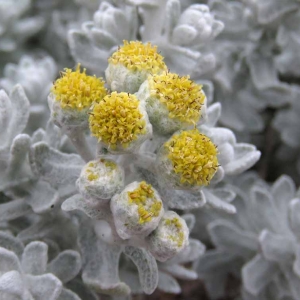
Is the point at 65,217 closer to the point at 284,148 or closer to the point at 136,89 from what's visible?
the point at 136,89

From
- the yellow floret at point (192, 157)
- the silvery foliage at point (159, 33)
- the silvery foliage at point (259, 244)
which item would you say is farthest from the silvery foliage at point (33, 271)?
the silvery foliage at point (159, 33)

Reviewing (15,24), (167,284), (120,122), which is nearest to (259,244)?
(167,284)

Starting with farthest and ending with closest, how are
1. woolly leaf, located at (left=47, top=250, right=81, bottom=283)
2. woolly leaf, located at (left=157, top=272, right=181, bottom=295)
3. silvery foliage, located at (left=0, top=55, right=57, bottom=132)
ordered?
1. silvery foliage, located at (left=0, top=55, right=57, bottom=132)
2. woolly leaf, located at (left=157, top=272, right=181, bottom=295)
3. woolly leaf, located at (left=47, top=250, right=81, bottom=283)

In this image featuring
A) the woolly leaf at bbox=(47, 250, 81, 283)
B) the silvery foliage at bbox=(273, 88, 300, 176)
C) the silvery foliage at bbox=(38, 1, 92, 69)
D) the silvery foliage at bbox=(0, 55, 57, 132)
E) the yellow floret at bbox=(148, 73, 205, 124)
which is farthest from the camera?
the silvery foliage at bbox=(38, 1, 92, 69)

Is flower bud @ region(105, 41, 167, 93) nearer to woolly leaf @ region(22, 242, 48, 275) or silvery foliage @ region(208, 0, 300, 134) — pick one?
woolly leaf @ region(22, 242, 48, 275)

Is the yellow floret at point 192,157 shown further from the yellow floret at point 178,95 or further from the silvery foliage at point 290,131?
the silvery foliage at point 290,131

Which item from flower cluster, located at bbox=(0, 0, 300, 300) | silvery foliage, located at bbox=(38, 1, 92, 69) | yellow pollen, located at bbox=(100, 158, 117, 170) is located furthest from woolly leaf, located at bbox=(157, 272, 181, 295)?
silvery foliage, located at bbox=(38, 1, 92, 69)
